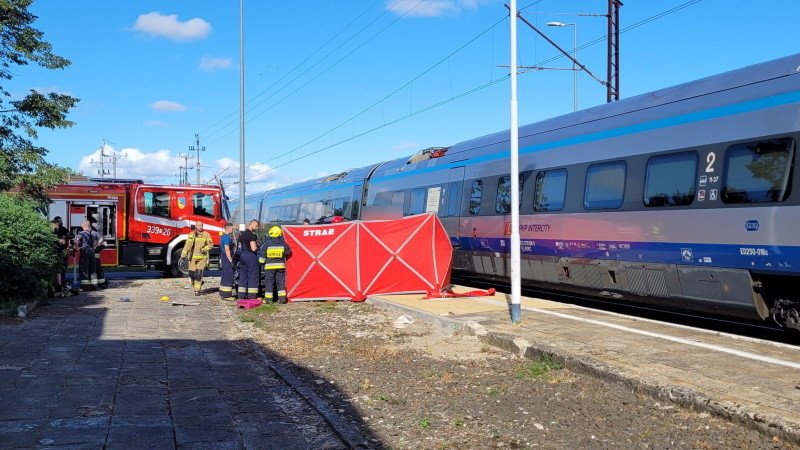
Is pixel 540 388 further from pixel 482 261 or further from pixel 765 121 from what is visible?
pixel 482 261

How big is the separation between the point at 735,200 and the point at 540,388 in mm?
3830

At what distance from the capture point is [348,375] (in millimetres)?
8094

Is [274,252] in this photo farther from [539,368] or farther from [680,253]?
[680,253]

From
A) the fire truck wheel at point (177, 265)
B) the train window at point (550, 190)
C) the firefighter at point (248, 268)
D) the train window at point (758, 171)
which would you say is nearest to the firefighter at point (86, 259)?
the fire truck wheel at point (177, 265)

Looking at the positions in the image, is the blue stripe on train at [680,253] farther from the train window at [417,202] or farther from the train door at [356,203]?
the train door at [356,203]

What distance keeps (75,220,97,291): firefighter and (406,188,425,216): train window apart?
26.4 feet

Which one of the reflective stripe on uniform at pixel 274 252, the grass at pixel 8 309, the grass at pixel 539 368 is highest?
the reflective stripe on uniform at pixel 274 252

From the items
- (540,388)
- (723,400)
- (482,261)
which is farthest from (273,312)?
(723,400)

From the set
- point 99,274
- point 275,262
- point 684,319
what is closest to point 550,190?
point 684,319

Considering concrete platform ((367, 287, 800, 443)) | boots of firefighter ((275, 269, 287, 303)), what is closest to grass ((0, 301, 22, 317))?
boots of firefighter ((275, 269, 287, 303))

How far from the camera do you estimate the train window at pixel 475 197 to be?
50.9ft

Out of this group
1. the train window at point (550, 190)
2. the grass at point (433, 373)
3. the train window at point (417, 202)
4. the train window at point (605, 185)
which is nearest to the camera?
the grass at point (433, 373)

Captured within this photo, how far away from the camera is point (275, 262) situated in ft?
46.1

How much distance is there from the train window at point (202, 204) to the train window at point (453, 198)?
8942mm
